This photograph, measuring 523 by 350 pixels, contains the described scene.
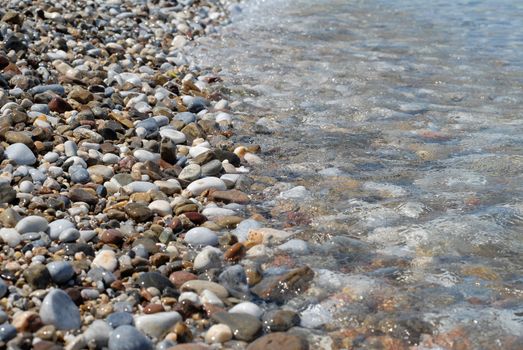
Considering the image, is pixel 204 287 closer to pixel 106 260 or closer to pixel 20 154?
pixel 106 260

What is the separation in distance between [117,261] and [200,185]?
3.26 feet

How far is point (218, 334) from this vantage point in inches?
98.2

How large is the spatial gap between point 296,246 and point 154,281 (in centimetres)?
76

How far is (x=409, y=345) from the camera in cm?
250

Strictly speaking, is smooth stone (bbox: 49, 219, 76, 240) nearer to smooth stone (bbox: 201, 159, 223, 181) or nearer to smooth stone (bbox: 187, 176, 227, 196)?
smooth stone (bbox: 187, 176, 227, 196)

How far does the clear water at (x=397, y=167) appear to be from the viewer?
2736mm

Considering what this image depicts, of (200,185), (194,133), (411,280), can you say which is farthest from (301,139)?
(411,280)

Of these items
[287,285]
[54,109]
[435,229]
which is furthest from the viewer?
[54,109]

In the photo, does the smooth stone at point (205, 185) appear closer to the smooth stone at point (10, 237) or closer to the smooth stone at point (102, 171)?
the smooth stone at point (102, 171)

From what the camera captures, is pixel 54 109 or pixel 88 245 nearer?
pixel 88 245

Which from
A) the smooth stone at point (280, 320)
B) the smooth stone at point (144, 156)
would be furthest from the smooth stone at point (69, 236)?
the smooth stone at point (144, 156)

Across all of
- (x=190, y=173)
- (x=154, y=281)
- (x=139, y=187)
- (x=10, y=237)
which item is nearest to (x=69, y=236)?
(x=10, y=237)

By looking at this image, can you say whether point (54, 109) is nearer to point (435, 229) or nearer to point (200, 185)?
point (200, 185)

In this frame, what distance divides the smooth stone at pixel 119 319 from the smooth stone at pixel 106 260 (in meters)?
0.35
